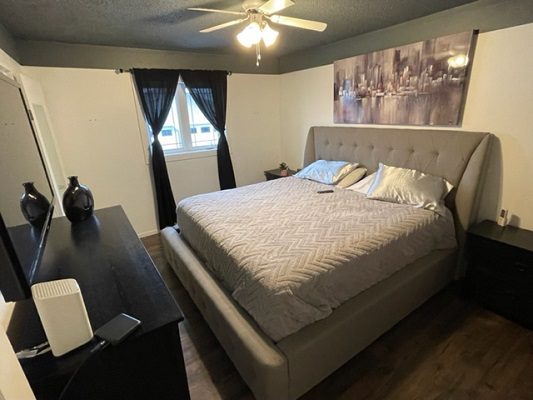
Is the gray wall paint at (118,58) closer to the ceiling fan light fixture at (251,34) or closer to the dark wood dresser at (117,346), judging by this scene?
the ceiling fan light fixture at (251,34)

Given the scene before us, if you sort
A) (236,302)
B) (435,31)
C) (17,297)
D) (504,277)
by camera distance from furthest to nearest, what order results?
(435,31) < (504,277) < (236,302) < (17,297)

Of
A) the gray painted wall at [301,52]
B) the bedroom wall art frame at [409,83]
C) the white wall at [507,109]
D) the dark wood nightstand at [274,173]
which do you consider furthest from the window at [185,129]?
the white wall at [507,109]

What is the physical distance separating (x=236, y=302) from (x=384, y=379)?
3.11ft

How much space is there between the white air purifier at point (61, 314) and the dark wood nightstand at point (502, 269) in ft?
7.94

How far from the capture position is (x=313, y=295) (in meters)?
1.44

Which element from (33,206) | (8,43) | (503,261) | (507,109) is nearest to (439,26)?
(507,109)

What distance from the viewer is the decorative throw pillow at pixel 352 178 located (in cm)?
294

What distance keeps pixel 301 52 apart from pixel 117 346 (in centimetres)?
385

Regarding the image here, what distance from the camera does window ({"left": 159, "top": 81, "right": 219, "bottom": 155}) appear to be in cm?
361

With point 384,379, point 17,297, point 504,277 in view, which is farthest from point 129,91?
point 504,277

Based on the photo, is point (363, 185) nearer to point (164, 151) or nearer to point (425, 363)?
point (425, 363)

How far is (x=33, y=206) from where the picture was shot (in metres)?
1.19

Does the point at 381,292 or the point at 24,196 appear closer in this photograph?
the point at 24,196

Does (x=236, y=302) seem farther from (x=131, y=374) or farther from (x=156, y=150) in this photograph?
(x=156, y=150)
